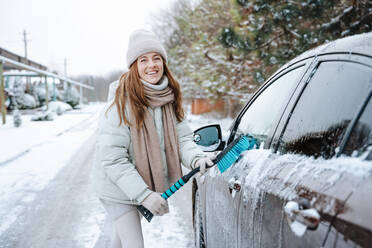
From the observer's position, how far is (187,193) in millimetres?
5441

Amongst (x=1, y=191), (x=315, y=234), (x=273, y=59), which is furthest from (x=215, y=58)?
(x=315, y=234)


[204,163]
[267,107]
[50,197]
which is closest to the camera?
[204,163]

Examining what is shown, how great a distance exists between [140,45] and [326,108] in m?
1.23

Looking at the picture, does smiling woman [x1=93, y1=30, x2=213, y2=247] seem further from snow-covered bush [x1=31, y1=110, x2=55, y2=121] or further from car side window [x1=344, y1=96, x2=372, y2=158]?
snow-covered bush [x1=31, y1=110, x2=55, y2=121]

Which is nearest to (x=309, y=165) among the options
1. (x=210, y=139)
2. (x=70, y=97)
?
(x=210, y=139)

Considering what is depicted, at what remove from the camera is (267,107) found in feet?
6.69

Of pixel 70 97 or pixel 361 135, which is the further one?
pixel 70 97

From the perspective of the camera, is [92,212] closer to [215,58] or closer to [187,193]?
[187,193]

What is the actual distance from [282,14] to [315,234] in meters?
7.32

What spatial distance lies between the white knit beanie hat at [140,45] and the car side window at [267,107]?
0.77 metres

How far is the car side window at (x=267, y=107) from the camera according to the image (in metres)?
1.79

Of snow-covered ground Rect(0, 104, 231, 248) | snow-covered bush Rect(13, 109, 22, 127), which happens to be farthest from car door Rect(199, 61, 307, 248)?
snow-covered bush Rect(13, 109, 22, 127)

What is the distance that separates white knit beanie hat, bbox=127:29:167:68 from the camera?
6.77ft

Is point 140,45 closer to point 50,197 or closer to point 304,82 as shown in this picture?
point 304,82
